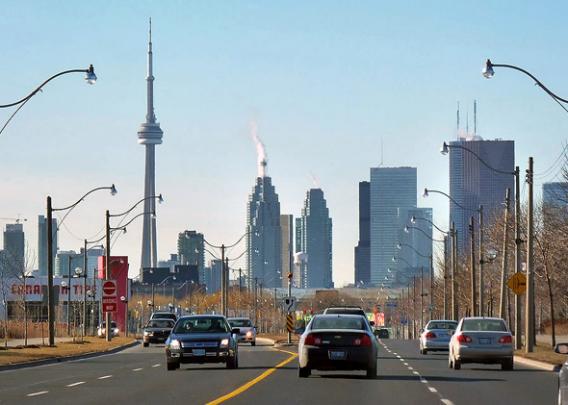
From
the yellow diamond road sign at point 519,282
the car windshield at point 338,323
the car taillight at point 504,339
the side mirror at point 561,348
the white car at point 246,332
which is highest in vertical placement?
the yellow diamond road sign at point 519,282

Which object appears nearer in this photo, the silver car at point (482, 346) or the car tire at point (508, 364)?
the silver car at point (482, 346)

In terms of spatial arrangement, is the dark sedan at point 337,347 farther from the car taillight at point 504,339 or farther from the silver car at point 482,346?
the car taillight at point 504,339

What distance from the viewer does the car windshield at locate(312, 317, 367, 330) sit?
3444 centimetres

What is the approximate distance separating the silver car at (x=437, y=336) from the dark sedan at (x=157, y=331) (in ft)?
64.1

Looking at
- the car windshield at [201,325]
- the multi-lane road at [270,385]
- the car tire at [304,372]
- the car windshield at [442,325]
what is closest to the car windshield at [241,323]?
the car windshield at [442,325]

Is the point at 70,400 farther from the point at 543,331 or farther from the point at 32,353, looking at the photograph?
the point at 543,331

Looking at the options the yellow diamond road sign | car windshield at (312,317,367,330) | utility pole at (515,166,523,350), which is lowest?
car windshield at (312,317,367,330)

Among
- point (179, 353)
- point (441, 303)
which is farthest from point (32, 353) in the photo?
point (441, 303)

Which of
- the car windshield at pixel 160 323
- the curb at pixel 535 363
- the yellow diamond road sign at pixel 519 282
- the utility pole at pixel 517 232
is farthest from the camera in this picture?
the car windshield at pixel 160 323

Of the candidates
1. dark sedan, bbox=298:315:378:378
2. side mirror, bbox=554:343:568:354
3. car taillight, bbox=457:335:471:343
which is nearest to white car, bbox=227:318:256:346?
car taillight, bbox=457:335:471:343

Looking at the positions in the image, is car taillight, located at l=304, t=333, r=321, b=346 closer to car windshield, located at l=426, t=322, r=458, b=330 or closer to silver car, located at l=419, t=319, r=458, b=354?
silver car, located at l=419, t=319, r=458, b=354

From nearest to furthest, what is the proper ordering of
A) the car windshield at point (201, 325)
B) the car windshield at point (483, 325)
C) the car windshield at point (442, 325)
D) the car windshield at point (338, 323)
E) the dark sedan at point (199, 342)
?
the car windshield at point (338, 323) → the dark sedan at point (199, 342) → the car windshield at point (201, 325) → the car windshield at point (483, 325) → the car windshield at point (442, 325)

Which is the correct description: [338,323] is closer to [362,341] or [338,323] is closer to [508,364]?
[362,341]

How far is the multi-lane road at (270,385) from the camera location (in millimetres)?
26562
